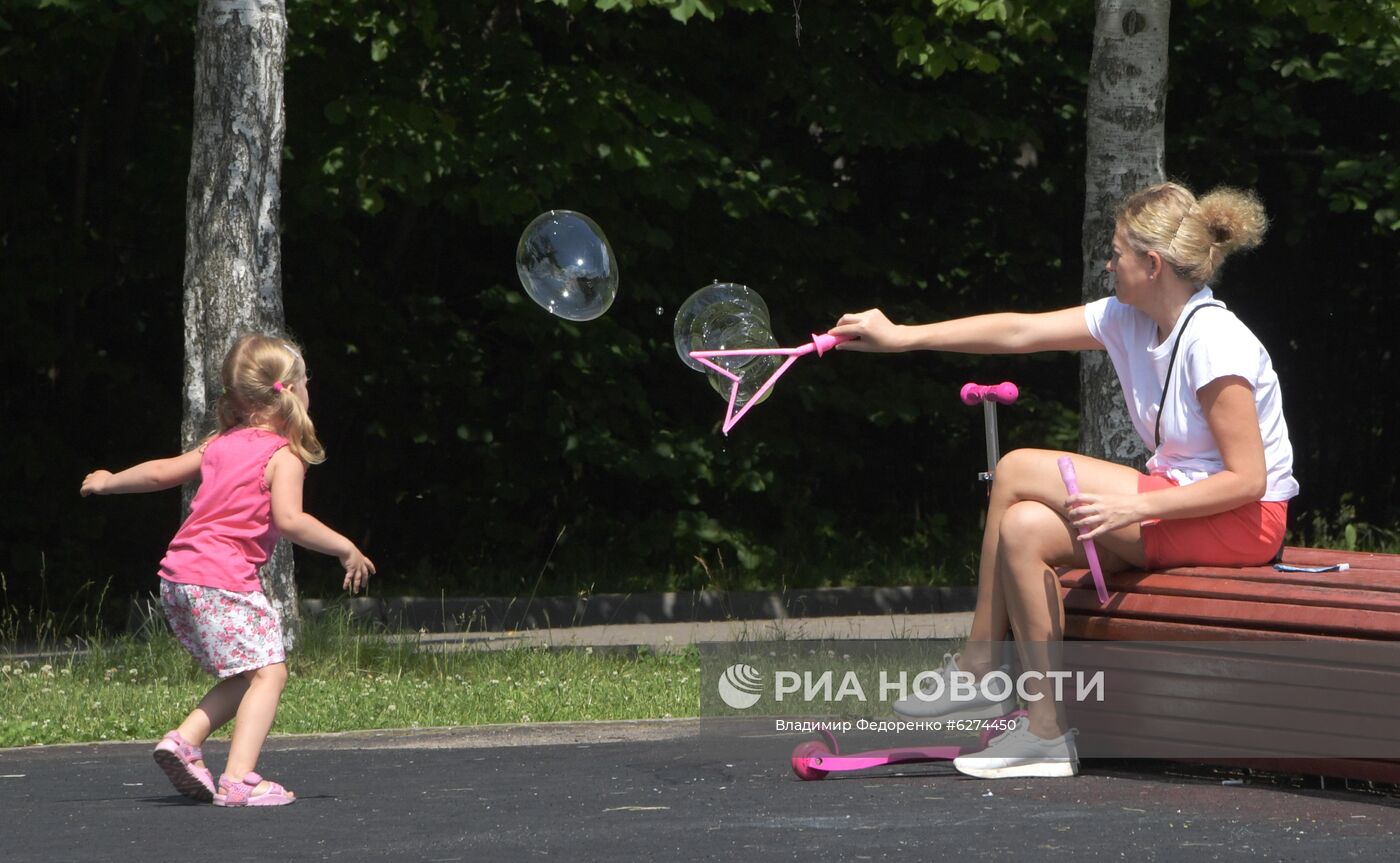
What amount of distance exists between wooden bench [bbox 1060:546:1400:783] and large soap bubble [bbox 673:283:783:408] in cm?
118

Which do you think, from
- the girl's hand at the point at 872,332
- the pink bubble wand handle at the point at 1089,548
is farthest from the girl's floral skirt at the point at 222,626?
the pink bubble wand handle at the point at 1089,548

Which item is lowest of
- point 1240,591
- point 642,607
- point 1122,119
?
point 642,607

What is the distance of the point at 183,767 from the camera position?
511cm

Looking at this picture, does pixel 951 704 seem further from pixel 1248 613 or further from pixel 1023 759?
pixel 1248 613

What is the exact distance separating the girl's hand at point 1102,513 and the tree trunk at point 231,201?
4506mm

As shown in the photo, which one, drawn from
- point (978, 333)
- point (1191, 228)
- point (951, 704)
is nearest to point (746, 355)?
point (978, 333)

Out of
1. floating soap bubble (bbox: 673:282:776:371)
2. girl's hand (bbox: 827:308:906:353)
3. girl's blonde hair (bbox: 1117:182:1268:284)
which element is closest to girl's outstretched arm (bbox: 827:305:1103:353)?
girl's hand (bbox: 827:308:906:353)

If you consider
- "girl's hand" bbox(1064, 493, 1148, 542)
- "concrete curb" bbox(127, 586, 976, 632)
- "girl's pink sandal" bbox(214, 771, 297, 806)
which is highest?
"girl's hand" bbox(1064, 493, 1148, 542)

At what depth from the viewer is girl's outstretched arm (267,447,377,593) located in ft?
16.6

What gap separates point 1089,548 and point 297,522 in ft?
7.07

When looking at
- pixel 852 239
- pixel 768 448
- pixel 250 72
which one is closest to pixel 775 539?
pixel 768 448

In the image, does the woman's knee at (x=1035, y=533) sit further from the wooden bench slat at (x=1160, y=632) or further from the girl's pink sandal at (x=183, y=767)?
the girl's pink sandal at (x=183, y=767)

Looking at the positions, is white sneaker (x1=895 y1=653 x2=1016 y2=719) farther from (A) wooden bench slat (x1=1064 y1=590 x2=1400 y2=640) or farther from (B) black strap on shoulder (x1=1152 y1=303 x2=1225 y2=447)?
(B) black strap on shoulder (x1=1152 y1=303 x2=1225 y2=447)

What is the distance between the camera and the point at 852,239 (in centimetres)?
1335
